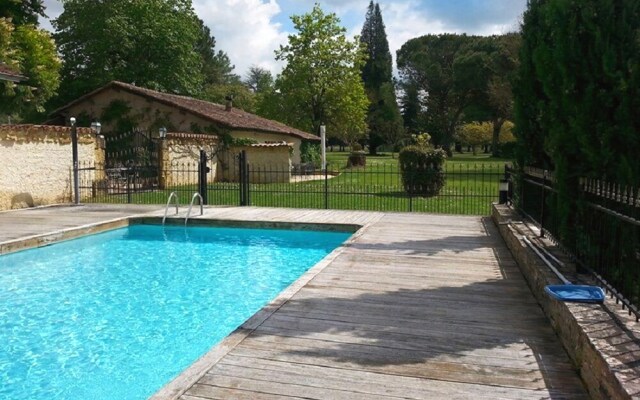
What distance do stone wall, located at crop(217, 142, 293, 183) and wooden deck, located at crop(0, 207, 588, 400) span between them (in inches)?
681

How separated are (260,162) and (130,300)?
18152 mm

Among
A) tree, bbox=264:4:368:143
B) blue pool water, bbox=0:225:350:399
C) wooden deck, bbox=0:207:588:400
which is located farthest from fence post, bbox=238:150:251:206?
tree, bbox=264:4:368:143

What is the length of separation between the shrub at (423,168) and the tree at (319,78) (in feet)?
75.9

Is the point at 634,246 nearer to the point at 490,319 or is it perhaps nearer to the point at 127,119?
the point at 490,319

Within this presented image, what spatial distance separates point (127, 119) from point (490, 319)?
23.6 meters

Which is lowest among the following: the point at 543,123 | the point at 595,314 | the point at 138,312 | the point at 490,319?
the point at 138,312

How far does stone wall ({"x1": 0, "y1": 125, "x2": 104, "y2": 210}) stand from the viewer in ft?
46.2

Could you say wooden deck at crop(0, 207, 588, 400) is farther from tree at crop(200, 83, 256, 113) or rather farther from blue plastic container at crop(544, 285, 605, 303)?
tree at crop(200, 83, 256, 113)

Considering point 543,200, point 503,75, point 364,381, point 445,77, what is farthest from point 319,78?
point 364,381

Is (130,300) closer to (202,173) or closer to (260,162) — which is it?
(202,173)

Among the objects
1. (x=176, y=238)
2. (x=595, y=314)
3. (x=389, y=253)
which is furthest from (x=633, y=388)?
(x=176, y=238)

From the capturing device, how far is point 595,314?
3959 millimetres

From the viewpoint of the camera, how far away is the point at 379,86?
62031 mm

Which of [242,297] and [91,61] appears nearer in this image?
[242,297]
